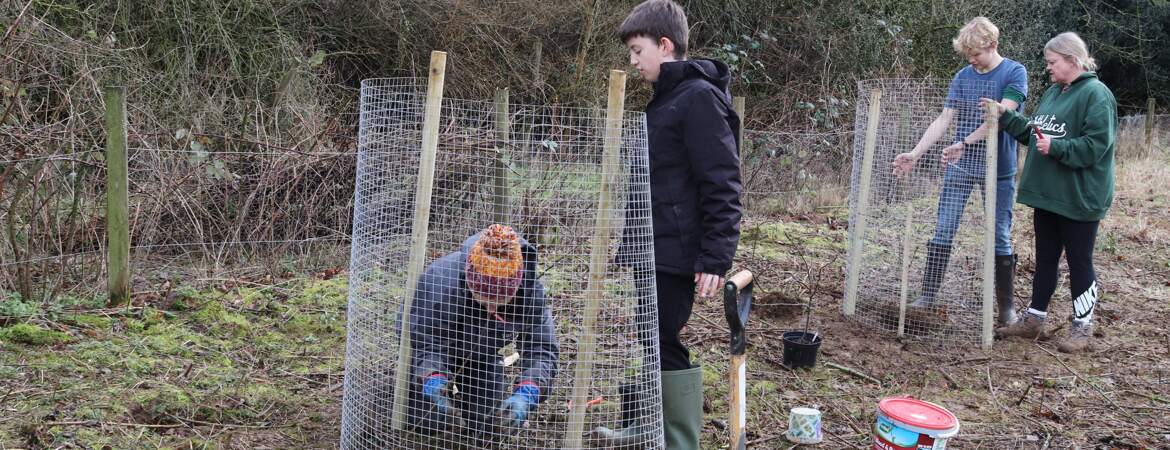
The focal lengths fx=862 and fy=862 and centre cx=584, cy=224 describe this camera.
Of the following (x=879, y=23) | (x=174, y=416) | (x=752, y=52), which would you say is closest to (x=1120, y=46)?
(x=879, y=23)

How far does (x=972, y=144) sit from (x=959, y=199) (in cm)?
31

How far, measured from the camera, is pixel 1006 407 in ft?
12.6

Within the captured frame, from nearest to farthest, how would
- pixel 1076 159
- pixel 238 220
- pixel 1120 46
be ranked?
pixel 1076 159 < pixel 238 220 < pixel 1120 46

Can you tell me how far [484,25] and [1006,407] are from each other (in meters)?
6.51

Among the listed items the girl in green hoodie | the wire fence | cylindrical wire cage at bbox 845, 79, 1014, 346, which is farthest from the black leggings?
the wire fence

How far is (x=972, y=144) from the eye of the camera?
4680 millimetres

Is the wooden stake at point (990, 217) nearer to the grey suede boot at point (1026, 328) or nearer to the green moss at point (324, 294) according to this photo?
the grey suede boot at point (1026, 328)

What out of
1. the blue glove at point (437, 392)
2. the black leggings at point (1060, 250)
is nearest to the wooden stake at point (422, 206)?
the blue glove at point (437, 392)

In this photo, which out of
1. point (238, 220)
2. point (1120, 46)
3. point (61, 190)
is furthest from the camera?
point (1120, 46)

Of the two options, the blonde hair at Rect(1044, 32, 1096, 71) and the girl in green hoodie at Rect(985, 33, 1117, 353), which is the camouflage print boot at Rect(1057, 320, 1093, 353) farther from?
the blonde hair at Rect(1044, 32, 1096, 71)

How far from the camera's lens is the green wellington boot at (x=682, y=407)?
2924 millimetres

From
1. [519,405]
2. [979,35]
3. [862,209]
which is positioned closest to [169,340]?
[519,405]

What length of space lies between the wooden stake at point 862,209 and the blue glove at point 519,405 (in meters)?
2.72

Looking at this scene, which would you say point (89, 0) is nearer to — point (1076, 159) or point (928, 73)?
point (1076, 159)
